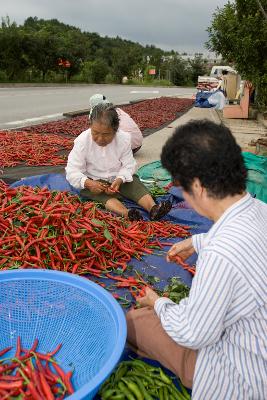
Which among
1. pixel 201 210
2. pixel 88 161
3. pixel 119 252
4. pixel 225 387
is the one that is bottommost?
pixel 119 252

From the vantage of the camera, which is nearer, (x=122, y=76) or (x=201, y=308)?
(x=201, y=308)

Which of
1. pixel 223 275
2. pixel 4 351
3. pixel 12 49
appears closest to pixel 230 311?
pixel 223 275

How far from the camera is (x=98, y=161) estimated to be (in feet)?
15.0

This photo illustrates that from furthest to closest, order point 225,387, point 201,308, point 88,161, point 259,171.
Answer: point 259,171
point 88,161
point 225,387
point 201,308

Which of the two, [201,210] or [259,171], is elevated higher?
[201,210]

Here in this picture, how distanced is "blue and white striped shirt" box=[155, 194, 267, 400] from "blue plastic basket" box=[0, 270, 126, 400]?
55cm

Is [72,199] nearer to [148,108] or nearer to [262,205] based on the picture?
[262,205]

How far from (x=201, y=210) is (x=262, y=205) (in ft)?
0.88

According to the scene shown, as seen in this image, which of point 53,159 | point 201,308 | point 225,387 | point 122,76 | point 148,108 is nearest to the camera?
point 201,308

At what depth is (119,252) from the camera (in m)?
3.56

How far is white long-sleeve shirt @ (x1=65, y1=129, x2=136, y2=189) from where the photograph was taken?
14.5 feet

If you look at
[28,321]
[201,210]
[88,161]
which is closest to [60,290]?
[28,321]

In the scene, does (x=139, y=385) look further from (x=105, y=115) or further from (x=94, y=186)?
(x=105, y=115)

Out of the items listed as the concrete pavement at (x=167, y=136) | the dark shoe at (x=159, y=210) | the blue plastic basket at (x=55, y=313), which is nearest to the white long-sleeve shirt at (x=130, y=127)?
the concrete pavement at (x=167, y=136)
